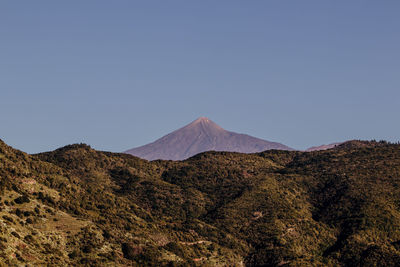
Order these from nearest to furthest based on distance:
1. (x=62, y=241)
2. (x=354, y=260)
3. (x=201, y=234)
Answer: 1. (x=62, y=241)
2. (x=354, y=260)
3. (x=201, y=234)

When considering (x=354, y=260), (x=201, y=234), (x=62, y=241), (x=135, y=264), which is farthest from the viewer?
(x=201, y=234)

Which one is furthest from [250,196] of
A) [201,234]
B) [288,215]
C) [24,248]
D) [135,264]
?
[24,248]

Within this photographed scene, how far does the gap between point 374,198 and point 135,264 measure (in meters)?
88.5

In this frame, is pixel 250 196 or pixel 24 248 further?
pixel 250 196

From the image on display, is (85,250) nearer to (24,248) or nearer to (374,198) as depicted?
(24,248)

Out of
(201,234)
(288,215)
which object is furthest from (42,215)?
(288,215)

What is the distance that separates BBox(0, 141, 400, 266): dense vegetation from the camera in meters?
111

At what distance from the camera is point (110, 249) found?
11912 centimetres

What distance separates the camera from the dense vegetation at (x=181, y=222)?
111062 millimetres

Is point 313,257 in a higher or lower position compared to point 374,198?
lower

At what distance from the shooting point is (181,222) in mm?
173000

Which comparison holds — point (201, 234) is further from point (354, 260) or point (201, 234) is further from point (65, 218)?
point (65, 218)

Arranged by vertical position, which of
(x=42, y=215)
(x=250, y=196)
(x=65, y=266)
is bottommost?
(x=65, y=266)

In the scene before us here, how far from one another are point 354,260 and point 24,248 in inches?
3359
